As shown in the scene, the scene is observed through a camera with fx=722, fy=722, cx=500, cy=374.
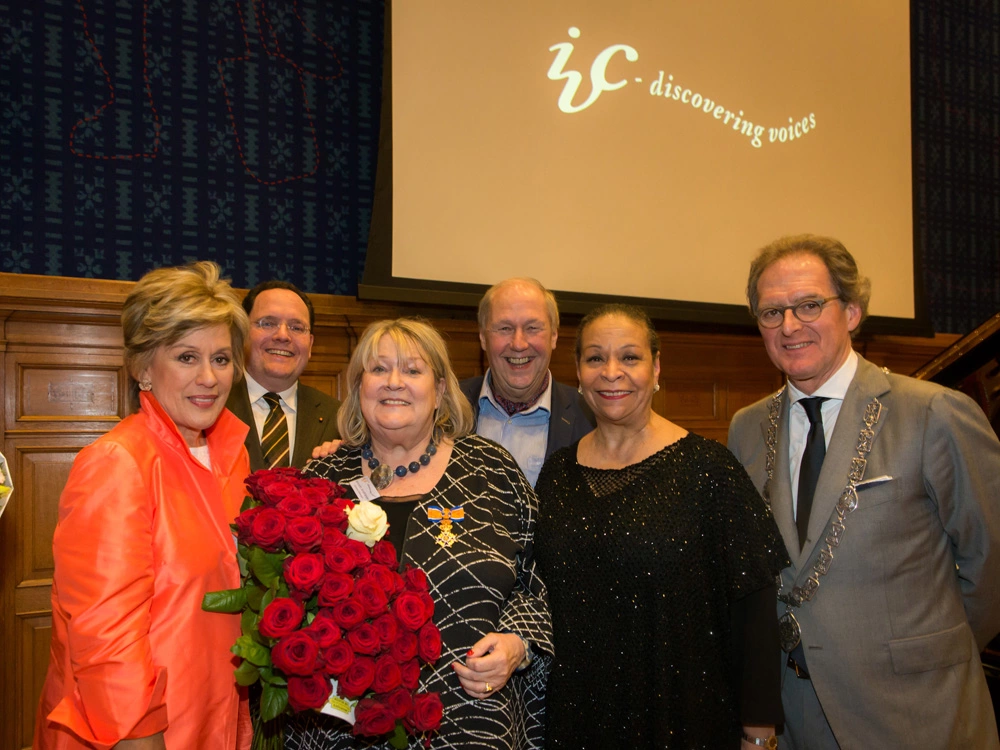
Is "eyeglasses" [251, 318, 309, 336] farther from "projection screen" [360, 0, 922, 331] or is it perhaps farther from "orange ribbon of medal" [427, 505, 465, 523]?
"orange ribbon of medal" [427, 505, 465, 523]

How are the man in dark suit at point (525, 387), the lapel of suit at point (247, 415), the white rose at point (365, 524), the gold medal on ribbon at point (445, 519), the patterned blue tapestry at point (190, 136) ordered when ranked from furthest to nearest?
1. the patterned blue tapestry at point (190, 136)
2. the man in dark suit at point (525, 387)
3. the lapel of suit at point (247, 415)
4. the gold medal on ribbon at point (445, 519)
5. the white rose at point (365, 524)

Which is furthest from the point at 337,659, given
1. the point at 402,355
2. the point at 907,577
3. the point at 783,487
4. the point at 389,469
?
the point at 907,577

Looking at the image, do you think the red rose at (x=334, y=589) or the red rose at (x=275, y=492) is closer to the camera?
the red rose at (x=334, y=589)

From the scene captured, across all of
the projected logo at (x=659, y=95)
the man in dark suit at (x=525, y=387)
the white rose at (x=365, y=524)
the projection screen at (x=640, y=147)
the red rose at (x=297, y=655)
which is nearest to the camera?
the red rose at (x=297, y=655)

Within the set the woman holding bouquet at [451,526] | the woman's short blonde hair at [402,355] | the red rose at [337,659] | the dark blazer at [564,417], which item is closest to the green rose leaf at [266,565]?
the red rose at [337,659]

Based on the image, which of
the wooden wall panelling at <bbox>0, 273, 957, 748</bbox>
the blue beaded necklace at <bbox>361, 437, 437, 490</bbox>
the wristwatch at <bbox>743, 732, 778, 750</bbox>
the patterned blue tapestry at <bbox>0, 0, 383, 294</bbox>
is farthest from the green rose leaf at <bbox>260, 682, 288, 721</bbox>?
the patterned blue tapestry at <bbox>0, 0, 383, 294</bbox>

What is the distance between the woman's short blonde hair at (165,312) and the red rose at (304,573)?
2.30 ft

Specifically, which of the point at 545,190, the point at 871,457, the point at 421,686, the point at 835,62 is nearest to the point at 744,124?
the point at 835,62

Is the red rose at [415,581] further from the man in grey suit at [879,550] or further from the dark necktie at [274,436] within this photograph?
the dark necktie at [274,436]

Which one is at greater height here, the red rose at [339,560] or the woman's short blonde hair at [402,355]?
the woman's short blonde hair at [402,355]

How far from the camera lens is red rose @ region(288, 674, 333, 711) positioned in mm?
1330

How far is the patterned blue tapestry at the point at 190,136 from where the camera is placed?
3273 millimetres

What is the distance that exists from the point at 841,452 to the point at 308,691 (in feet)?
4.78

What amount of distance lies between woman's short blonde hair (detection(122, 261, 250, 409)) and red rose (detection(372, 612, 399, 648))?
878 millimetres
